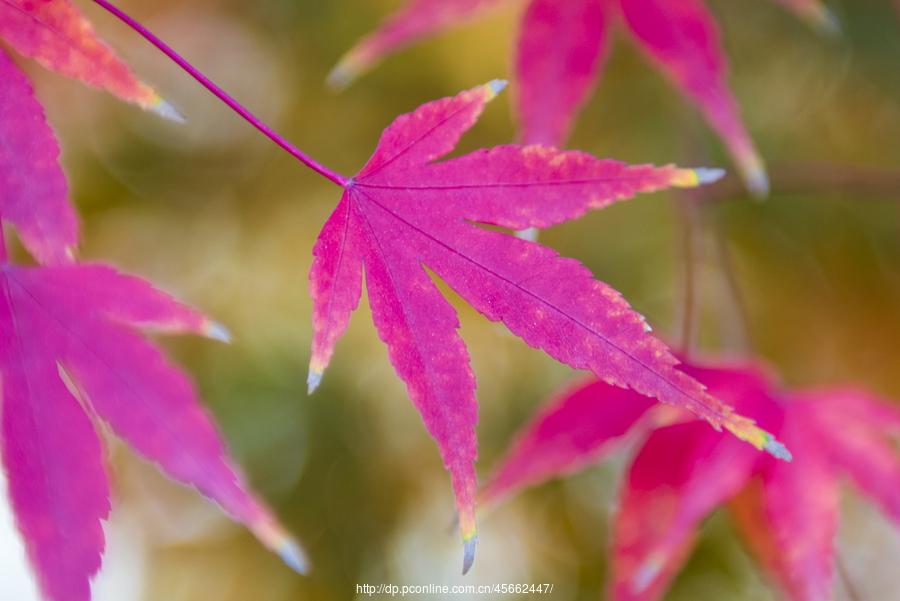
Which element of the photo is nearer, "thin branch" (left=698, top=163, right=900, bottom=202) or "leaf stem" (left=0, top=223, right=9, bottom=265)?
"leaf stem" (left=0, top=223, right=9, bottom=265)

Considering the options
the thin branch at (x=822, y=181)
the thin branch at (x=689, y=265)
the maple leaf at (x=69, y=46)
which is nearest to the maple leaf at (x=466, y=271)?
the maple leaf at (x=69, y=46)

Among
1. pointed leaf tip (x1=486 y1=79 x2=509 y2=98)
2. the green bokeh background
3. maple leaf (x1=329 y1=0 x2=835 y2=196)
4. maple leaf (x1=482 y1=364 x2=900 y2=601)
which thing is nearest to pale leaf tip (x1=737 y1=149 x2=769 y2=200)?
maple leaf (x1=329 y1=0 x2=835 y2=196)

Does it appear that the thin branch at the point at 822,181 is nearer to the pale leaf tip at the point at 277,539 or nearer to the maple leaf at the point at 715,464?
the maple leaf at the point at 715,464

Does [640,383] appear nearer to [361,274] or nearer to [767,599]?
[361,274]

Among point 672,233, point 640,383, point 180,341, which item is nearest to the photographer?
point 640,383

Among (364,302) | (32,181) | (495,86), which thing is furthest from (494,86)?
(364,302)

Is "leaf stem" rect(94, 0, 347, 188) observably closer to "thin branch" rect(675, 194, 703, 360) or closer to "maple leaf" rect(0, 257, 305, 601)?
"maple leaf" rect(0, 257, 305, 601)

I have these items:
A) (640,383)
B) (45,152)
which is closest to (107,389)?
(45,152)
